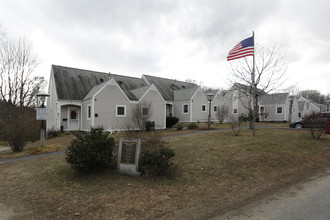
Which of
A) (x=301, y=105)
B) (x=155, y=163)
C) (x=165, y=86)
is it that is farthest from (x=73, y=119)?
(x=301, y=105)

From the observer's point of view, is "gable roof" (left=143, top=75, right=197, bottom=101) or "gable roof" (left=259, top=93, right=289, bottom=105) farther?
"gable roof" (left=259, top=93, right=289, bottom=105)

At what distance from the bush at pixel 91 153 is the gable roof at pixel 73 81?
1478 centimetres

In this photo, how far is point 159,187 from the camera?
484 centimetres

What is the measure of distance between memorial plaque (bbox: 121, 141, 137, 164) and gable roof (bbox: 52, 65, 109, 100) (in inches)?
609

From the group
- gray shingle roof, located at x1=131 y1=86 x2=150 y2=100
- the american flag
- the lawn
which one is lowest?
the lawn

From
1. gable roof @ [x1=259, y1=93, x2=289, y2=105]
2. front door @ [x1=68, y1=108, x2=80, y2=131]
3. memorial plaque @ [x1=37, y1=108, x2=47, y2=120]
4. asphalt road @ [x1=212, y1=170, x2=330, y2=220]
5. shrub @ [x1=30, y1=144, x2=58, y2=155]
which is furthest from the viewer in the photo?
gable roof @ [x1=259, y1=93, x2=289, y2=105]

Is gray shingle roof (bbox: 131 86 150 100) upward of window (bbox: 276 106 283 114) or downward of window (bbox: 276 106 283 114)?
upward

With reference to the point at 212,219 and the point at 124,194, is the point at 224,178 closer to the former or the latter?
the point at 212,219

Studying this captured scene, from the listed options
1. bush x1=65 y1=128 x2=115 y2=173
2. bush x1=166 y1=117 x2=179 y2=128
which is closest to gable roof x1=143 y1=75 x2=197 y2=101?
bush x1=166 y1=117 x2=179 y2=128

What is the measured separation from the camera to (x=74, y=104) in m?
19.0

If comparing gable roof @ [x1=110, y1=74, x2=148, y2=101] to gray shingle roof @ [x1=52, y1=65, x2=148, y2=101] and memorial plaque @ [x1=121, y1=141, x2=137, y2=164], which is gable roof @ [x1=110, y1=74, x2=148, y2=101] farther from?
memorial plaque @ [x1=121, y1=141, x2=137, y2=164]

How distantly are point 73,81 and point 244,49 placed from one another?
57.7ft

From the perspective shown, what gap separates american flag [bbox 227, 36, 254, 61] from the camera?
12755 millimetres

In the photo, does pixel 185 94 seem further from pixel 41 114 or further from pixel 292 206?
pixel 292 206
